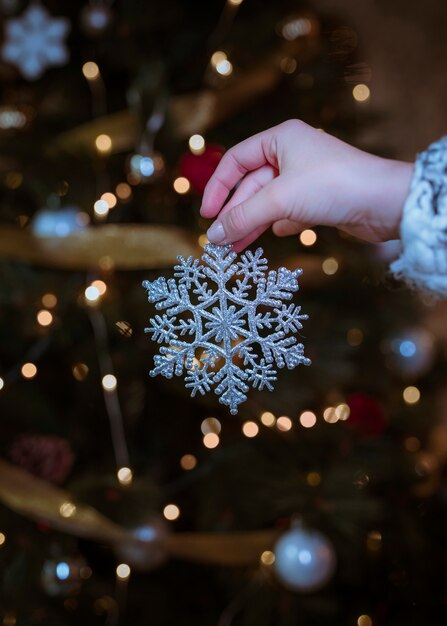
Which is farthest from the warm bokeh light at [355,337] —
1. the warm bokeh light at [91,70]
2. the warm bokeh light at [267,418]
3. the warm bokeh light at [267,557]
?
the warm bokeh light at [91,70]

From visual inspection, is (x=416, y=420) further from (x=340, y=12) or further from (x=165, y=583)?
(x=340, y=12)

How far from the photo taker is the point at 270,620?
4.41 feet

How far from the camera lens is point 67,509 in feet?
4.18

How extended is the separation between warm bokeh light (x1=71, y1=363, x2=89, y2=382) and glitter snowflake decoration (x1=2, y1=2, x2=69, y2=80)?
545 millimetres

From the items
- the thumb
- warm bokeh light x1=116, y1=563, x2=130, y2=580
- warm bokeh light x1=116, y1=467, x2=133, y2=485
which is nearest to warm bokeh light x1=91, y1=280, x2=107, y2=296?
warm bokeh light x1=116, y1=467, x2=133, y2=485

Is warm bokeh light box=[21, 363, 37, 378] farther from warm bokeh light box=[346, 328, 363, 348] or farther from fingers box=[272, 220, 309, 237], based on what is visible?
fingers box=[272, 220, 309, 237]

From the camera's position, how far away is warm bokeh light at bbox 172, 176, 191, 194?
122 cm

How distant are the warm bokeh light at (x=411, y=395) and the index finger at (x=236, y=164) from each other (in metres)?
1.01

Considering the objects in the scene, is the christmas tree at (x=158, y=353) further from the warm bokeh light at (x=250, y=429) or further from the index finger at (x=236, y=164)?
the index finger at (x=236, y=164)

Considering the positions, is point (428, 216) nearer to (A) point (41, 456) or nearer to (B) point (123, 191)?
(B) point (123, 191)

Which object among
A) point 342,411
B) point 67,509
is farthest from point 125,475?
point 342,411

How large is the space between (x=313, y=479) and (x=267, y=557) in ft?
0.57

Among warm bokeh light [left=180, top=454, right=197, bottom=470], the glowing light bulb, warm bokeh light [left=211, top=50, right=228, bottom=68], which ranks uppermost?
warm bokeh light [left=211, top=50, right=228, bottom=68]

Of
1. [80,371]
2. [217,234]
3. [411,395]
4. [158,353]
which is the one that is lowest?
[411,395]
